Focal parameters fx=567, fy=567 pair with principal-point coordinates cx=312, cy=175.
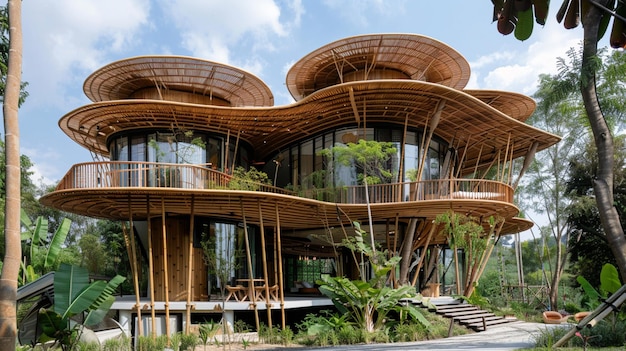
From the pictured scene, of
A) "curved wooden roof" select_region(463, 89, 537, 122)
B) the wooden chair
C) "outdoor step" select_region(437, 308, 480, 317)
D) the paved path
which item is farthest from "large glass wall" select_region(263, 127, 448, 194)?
the paved path

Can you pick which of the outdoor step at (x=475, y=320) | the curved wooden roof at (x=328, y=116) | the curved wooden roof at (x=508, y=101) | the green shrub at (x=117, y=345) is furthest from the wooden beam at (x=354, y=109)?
the green shrub at (x=117, y=345)

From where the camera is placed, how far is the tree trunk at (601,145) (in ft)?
35.6

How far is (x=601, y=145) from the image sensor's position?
11242mm

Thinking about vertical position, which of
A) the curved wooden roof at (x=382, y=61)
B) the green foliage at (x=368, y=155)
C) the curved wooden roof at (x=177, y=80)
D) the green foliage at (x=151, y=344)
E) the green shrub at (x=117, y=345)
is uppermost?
the curved wooden roof at (x=382, y=61)

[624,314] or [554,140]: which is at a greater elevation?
[554,140]

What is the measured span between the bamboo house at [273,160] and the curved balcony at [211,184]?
53 millimetres

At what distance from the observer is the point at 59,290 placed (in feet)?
36.1

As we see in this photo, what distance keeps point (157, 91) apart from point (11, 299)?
1425 cm

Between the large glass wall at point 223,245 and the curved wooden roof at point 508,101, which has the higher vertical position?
the curved wooden roof at point 508,101


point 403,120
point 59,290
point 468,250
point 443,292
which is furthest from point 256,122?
point 443,292

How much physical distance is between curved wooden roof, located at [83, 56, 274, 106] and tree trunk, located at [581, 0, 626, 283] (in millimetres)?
12298

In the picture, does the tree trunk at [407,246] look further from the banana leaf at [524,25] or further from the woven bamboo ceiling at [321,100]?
the banana leaf at [524,25]

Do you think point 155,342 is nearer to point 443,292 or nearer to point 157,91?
point 157,91

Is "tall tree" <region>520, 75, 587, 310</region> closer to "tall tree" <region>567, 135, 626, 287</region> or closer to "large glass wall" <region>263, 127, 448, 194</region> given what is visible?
"tall tree" <region>567, 135, 626, 287</region>
